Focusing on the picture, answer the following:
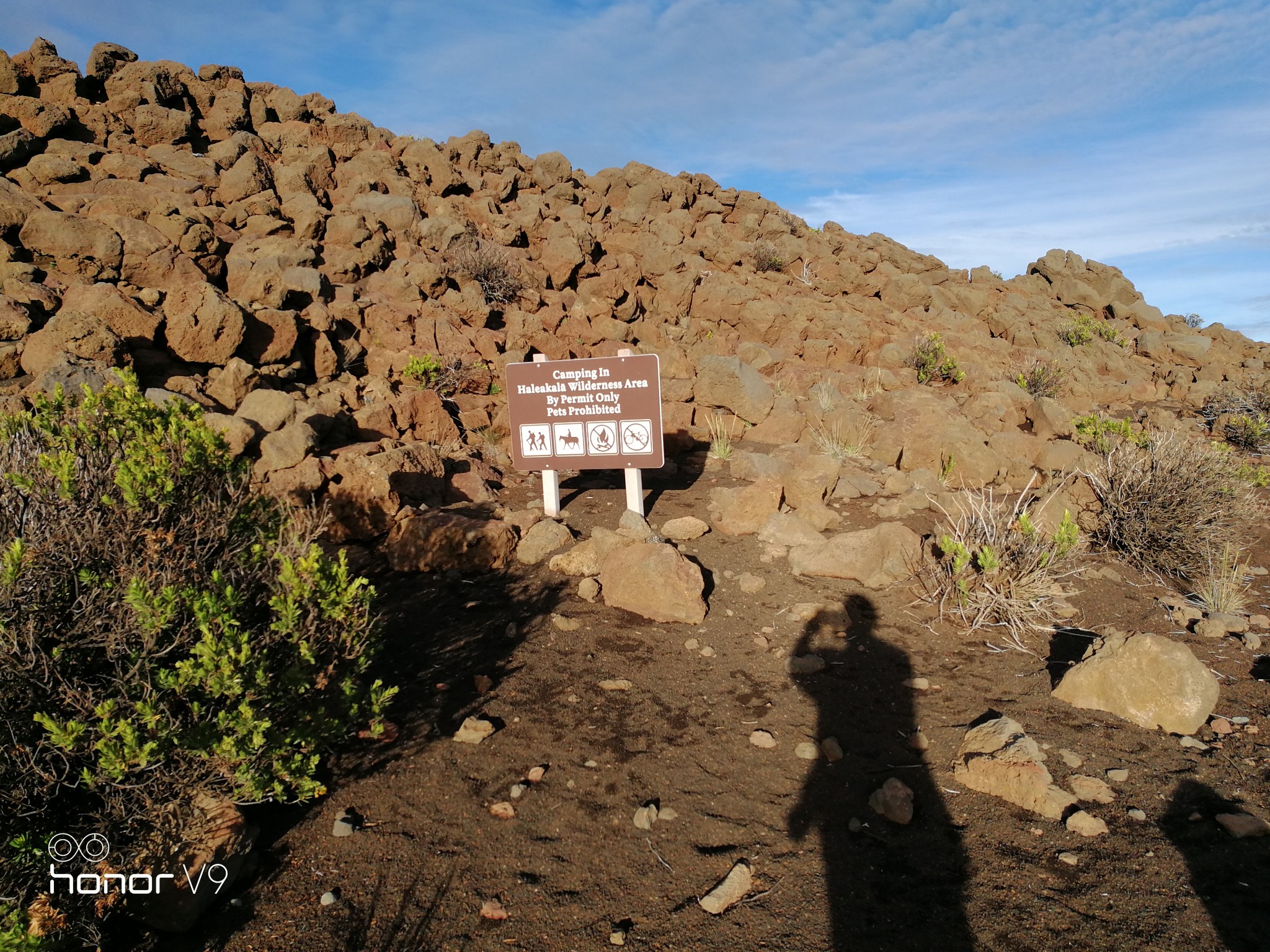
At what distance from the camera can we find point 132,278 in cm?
865

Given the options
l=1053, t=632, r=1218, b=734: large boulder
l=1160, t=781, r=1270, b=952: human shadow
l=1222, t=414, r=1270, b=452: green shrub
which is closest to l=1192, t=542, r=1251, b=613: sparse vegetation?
l=1053, t=632, r=1218, b=734: large boulder

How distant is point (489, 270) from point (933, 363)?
8941mm

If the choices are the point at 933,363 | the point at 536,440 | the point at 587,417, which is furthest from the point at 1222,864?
the point at 933,363

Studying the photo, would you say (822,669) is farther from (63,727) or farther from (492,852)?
(63,727)

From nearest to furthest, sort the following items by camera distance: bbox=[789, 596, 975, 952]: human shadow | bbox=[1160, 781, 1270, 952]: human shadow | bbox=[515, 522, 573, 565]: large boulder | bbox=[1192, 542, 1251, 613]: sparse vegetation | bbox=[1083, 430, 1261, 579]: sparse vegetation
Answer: bbox=[1160, 781, 1270, 952]: human shadow → bbox=[789, 596, 975, 952]: human shadow → bbox=[1192, 542, 1251, 613]: sparse vegetation → bbox=[515, 522, 573, 565]: large boulder → bbox=[1083, 430, 1261, 579]: sparse vegetation

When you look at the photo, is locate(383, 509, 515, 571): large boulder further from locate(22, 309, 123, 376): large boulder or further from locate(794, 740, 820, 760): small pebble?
locate(22, 309, 123, 376): large boulder

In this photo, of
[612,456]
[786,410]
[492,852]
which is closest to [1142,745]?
[492,852]

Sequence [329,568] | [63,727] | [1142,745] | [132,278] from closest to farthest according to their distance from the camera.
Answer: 1. [63,727]
2. [329,568]
3. [1142,745]
4. [132,278]

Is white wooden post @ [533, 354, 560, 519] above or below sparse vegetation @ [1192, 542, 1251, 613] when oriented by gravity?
above

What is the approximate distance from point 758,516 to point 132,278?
8305 mm

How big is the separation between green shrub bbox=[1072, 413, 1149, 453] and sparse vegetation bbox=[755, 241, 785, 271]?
9.09m

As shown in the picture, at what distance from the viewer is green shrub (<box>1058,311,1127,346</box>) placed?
55.8 ft

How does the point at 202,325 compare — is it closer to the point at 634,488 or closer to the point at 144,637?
the point at 634,488

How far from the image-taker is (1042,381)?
46.4 ft
